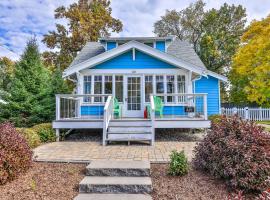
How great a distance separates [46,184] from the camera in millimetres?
4344

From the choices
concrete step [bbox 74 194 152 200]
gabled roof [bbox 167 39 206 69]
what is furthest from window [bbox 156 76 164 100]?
concrete step [bbox 74 194 152 200]

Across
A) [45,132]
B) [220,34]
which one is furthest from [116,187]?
[220,34]

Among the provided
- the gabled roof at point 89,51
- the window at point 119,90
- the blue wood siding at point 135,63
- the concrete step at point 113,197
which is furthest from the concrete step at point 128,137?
the gabled roof at point 89,51

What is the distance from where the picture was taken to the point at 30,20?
1559 cm

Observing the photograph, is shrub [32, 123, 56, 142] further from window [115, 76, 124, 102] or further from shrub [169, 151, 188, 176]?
shrub [169, 151, 188, 176]

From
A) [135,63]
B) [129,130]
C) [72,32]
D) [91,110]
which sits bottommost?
[129,130]

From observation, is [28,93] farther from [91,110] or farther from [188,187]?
[188,187]

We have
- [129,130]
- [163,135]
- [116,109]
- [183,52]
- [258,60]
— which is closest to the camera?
[129,130]

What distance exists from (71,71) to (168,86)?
4852mm

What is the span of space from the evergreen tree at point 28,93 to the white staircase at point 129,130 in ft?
16.7

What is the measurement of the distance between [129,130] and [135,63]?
14.4 ft

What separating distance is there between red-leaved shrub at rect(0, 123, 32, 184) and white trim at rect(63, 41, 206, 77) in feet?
19.9

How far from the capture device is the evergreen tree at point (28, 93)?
11.5 meters

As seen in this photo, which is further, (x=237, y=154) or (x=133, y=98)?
(x=133, y=98)
